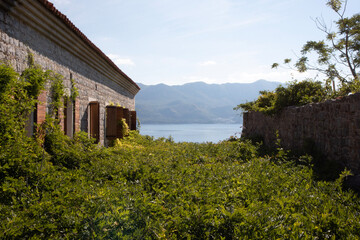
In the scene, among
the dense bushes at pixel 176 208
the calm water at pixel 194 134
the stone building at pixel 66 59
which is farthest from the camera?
the calm water at pixel 194 134

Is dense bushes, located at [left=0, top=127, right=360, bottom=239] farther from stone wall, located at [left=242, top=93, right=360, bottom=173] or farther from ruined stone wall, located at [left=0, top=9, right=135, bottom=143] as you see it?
ruined stone wall, located at [left=0, top=9, right=135, bottom=143]

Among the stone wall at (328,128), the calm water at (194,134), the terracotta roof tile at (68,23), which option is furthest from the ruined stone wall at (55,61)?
the stone wall at (328,128)

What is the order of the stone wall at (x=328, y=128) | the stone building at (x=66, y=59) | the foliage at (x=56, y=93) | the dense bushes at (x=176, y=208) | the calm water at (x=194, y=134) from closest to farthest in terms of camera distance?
the dense bushes at (x=176, y=208) → the stone building at (x=66, y=59) → the stone wall at (x=328, y=128) → the foliage at (x=56, y=93) → the calm water at (x=194, y=134)

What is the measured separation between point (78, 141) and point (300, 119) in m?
6.26

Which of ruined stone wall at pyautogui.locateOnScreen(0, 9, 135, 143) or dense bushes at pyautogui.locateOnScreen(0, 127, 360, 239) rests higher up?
ruined stone wall at pyautogui.locateOnScreen(0, 9, 135, 143)

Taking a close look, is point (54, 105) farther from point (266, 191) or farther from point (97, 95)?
point (266, 191)

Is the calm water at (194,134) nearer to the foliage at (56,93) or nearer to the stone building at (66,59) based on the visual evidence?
the stone building at (66,59)

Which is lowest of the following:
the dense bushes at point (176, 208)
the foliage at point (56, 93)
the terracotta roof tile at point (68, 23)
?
the dense bushes at point (176, 208)

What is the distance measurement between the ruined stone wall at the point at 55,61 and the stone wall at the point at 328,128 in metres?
6.42

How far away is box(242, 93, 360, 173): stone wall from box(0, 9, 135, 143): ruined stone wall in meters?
6.42

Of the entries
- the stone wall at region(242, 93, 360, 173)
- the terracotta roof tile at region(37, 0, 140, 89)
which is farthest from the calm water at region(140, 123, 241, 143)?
the terracotta roof tile at region(37, 0, 140, 89)

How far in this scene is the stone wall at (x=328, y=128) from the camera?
5766 mm

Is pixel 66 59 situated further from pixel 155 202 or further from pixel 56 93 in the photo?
pixel 155 202

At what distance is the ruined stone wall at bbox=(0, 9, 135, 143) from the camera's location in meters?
5.15
